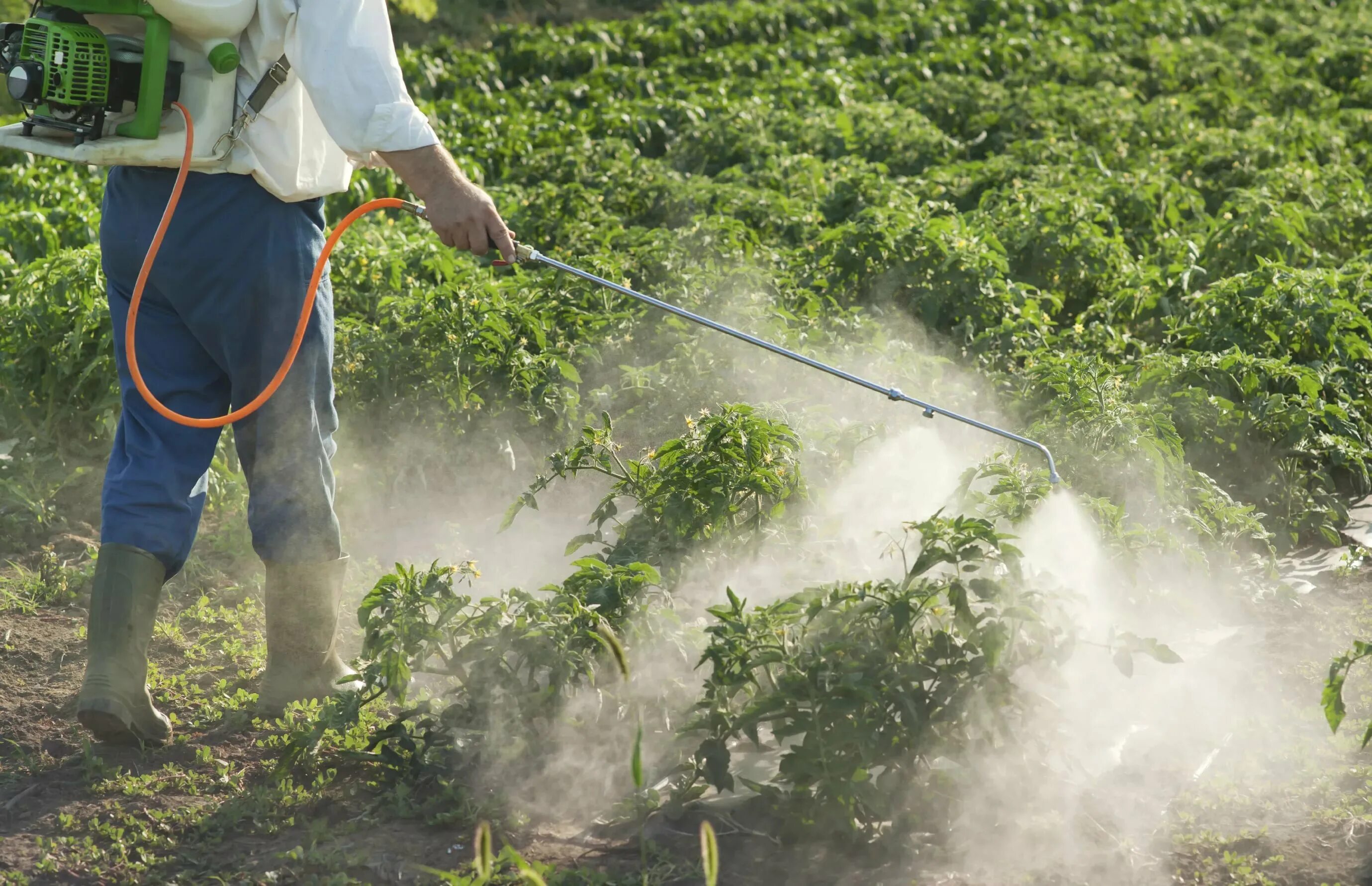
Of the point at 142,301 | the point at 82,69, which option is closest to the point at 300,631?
the point at 142,301

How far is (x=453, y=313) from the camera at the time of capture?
4.09 m

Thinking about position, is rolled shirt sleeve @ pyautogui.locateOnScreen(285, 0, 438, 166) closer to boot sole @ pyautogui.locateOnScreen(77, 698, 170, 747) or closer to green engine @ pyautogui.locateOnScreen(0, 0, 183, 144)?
green engine @ pyautogui.locateOnScreen(0, 0, 183, 144)

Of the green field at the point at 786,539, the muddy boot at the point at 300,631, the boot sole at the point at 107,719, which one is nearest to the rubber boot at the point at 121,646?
the boot sole at the point at 107,719

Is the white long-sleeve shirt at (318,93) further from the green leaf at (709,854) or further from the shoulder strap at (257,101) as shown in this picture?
the green leaf at (709,854)

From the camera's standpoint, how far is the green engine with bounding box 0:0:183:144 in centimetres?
253

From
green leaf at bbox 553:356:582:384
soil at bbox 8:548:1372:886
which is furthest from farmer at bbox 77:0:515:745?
green leaf at bbox 553:356:582:384

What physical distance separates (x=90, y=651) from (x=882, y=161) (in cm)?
502

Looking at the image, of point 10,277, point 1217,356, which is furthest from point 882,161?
point 10,277

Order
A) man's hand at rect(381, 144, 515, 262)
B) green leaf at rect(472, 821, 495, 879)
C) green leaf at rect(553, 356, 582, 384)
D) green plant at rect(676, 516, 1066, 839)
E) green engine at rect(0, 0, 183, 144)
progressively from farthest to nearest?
green leaf at rect(553, 356, 582, 384) < man's hand at rect(381, 144, 515, 262) < green engine at rect(0, 0, 183, 144) < green plant at rect(676, 516, 1066, 839) < green leaf at rect(472, 821, 495, 879)

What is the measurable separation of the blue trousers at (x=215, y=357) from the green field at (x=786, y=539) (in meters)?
0.36

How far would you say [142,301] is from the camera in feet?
9.21

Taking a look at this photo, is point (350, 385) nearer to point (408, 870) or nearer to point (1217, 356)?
point (408, 870)

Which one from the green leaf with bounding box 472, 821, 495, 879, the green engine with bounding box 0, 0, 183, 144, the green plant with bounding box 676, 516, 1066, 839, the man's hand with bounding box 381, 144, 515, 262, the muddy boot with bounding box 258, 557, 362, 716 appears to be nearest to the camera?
the green leaf with bounding box 472, 821, 495, 879

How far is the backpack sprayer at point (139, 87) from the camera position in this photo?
2535mm
